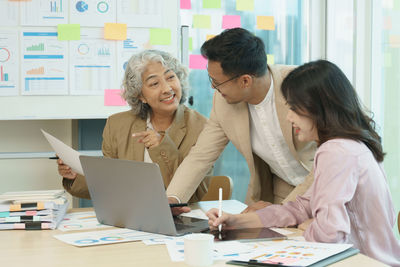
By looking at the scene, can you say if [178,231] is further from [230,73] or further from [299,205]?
[230,73]

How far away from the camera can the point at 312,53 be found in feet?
12.0

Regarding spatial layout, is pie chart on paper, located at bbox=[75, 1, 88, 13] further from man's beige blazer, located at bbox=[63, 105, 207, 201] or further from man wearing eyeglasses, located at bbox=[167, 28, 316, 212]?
man wearing eyeglasses, located at bbox=[167, 28, 316, 212]

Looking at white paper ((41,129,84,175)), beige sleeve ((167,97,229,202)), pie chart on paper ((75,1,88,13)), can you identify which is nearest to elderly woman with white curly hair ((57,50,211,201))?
beige sleeve ((167,97,229,202))

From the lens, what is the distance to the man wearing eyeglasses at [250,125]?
5.90 feet

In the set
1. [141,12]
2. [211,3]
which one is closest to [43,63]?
[141,12]

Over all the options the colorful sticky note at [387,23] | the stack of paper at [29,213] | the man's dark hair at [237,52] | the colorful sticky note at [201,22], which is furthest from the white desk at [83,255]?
the colorful sticky note at [201,22]

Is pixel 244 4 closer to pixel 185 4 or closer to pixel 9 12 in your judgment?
pixel 185 4

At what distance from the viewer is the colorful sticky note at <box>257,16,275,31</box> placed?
3533mm

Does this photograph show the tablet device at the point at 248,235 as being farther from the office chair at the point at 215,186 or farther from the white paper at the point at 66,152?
the office chair at the point at 215,186

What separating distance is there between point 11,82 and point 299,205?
2051 mm

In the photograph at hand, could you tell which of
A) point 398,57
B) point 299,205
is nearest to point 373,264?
point 299,205

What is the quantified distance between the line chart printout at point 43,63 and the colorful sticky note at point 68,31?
0.03 metres

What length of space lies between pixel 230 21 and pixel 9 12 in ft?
4.68

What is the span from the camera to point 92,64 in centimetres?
304
